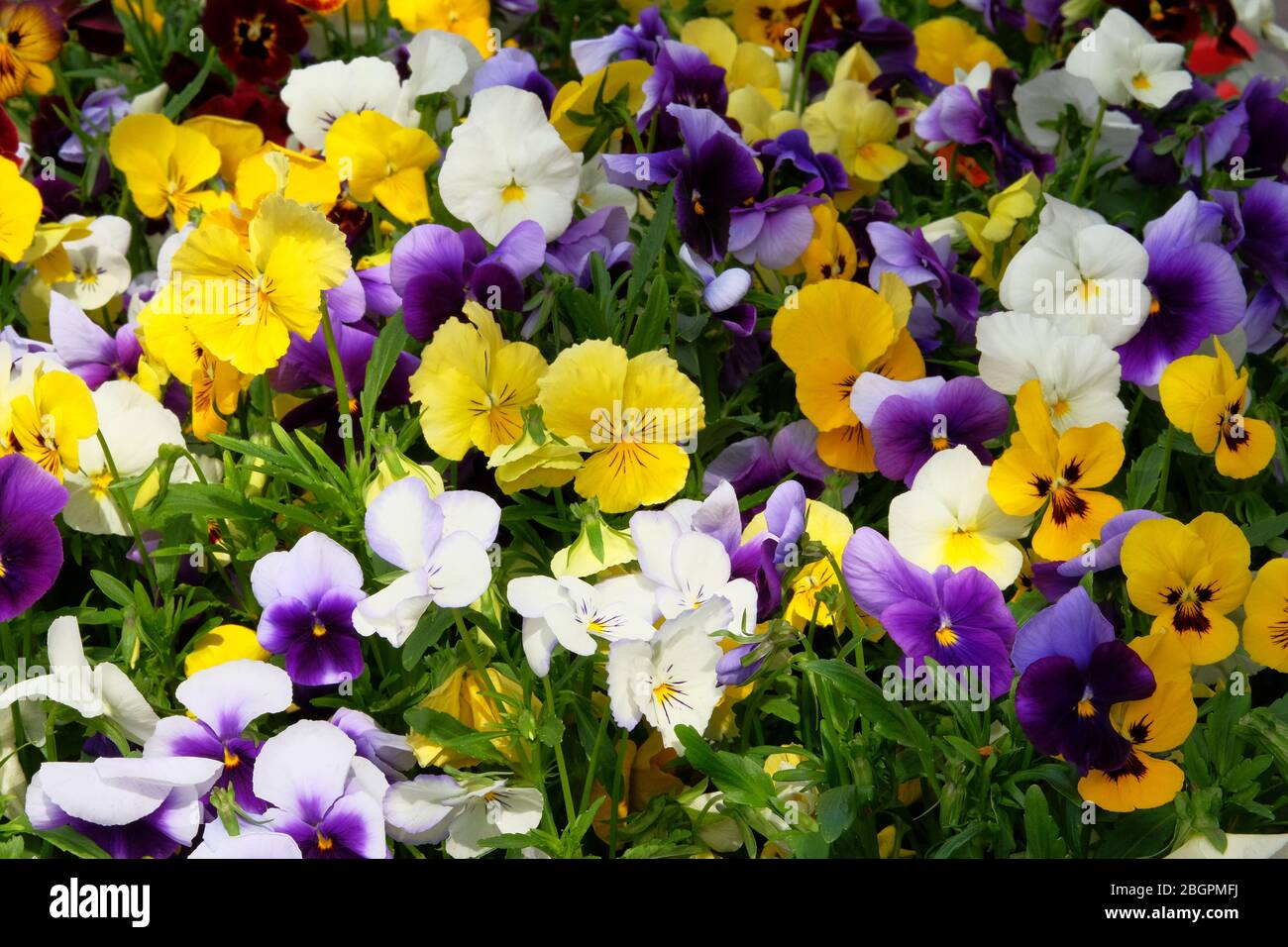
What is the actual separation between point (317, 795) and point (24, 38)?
970mm

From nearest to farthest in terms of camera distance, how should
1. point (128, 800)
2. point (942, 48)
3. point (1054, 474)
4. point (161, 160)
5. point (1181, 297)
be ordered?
point (128, 800), point (1054, 474), point (1181, 297), point (161, 160), point (942, 48)

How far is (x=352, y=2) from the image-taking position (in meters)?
1.87

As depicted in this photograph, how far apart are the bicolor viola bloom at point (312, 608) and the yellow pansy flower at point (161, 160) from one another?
20.4 inches

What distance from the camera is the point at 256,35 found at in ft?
5.18

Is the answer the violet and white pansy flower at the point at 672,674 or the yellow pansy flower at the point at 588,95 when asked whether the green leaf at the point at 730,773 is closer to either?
the violet and white pansy flower at the point at 672,674

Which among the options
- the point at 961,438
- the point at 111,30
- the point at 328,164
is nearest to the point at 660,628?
the point at 961,438

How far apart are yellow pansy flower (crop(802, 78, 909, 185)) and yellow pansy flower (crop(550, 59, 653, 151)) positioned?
25 cm

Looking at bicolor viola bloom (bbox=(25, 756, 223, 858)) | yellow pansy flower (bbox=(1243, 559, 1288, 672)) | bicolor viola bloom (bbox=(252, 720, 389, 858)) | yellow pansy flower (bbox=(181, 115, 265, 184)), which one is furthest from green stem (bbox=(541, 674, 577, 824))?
yellow pansy flower (bbox=(181, 115, 265, 184))

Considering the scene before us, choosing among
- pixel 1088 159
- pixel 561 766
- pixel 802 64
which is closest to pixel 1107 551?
pixel 561 766

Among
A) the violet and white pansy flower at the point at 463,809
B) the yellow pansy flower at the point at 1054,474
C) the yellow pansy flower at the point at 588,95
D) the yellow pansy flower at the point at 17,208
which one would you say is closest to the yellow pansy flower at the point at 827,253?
the yellow pansy flower at the point at 588,95

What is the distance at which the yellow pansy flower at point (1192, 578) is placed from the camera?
0.98 meters

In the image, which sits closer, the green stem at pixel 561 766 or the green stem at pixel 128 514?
the green stem at pixel 561 766

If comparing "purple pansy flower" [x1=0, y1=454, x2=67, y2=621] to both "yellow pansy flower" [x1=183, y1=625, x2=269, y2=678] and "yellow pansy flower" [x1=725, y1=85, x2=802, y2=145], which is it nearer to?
"yellow pansy flower" [x1=183, y1=625, x2=269, y2=678]

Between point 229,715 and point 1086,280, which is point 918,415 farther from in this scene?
point 229,715
